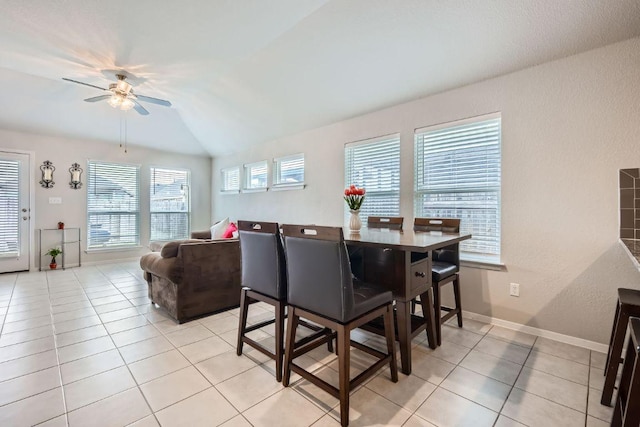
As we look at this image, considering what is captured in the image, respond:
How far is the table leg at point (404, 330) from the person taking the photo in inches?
76.3

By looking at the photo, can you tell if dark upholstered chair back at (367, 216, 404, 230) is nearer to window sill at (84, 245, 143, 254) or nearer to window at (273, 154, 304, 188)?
window at (273, 154, 304, 188)

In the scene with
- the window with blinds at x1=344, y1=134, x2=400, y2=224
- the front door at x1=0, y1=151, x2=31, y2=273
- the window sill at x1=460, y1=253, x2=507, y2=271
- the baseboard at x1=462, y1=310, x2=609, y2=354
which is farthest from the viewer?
the front door at x1=0, y1=151, x2=31, y2=273

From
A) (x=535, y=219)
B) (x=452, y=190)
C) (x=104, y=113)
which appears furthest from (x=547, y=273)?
(x=104, y=113)

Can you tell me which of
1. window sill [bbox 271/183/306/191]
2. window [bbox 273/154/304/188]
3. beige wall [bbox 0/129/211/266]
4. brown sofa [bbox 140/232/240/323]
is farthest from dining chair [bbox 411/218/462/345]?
beige wall [bbox 0/129/211/266]

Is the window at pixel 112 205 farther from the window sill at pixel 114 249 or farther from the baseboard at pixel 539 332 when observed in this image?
the baseboard at pixel 539 332

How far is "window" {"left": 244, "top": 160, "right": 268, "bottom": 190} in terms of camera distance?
571cm

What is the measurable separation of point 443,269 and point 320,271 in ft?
4.59

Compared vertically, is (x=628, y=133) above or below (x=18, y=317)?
above

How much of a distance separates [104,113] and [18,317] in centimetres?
360

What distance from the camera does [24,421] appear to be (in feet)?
5.08

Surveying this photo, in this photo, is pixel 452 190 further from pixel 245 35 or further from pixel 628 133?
pixel 245 35

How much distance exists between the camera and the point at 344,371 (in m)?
1.53

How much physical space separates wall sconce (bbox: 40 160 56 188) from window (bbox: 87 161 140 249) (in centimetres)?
55

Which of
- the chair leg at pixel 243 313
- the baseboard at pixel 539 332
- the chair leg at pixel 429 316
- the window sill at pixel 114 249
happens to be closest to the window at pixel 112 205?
the window sill at pixel 114 249
